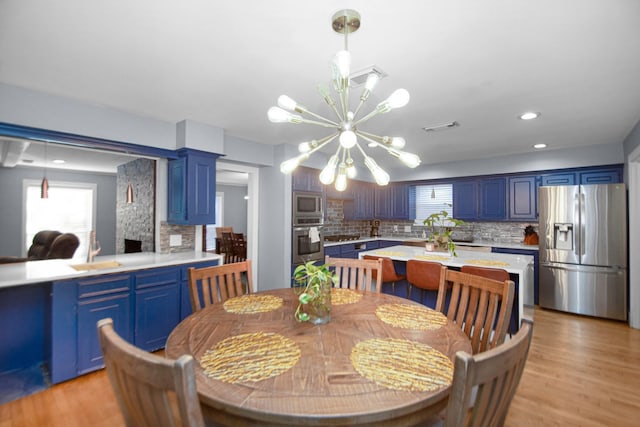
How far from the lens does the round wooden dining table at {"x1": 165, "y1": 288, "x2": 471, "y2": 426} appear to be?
2.82ft

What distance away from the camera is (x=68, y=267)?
8.61ft

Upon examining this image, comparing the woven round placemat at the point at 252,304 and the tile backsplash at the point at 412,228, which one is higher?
the tile backsplash at the point at 412,228

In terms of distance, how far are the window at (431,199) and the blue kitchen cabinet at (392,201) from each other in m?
0.21

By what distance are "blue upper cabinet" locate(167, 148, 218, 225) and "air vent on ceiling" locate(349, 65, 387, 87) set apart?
199cm

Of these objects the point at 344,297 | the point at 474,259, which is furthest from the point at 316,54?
the point at 474,259

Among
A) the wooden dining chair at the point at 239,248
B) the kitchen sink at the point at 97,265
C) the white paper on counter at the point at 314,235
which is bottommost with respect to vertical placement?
the wooden dining chair at the point at 239,248

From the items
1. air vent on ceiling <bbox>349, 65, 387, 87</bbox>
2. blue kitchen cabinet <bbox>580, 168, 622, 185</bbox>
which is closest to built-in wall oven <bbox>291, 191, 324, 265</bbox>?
air vent on ceiling <bbox>349, 65, 387, 87</bbox>

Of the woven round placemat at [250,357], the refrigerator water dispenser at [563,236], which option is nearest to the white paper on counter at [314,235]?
the woven round placemat at [250,357]

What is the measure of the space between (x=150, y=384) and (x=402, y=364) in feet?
2.66

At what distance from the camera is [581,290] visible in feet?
12.9

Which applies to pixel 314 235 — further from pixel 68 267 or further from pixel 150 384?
pixel 150 384

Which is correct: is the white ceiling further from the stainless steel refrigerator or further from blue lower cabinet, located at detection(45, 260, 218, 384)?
blue lower cabinet, located at detection(45, 260, 218, 384)

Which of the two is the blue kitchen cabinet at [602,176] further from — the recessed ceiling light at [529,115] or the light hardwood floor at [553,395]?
the light hardwood floor at [553,395]

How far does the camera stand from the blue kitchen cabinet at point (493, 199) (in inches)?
200
